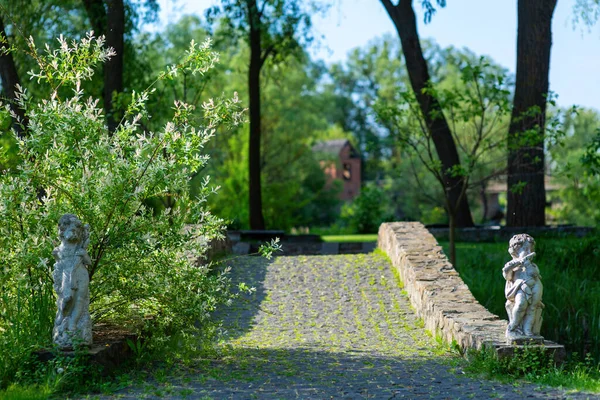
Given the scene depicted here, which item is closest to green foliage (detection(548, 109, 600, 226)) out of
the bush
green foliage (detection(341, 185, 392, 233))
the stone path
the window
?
the stone path

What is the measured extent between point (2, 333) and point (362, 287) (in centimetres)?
605

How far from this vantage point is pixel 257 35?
21.6m

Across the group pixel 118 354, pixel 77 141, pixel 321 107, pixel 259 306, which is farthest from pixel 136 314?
pixel 321 107

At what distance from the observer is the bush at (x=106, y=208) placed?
7.58 m

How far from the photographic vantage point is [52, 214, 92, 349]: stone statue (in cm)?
700

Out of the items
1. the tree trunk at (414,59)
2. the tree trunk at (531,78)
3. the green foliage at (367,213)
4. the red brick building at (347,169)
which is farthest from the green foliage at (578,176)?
the red brick building at (347,169)

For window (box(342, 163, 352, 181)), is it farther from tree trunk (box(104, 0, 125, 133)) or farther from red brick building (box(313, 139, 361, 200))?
tree trunk (box(104, 0, 125, 133))

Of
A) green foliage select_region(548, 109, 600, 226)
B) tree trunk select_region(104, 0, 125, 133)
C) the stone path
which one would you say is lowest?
the stone path

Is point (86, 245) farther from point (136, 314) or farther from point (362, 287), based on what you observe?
point (362, 287)

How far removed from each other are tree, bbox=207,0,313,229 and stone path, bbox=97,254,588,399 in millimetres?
7365

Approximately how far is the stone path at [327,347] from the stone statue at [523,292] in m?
0.68

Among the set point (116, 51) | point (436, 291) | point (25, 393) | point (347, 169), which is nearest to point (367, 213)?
point (116, 51)

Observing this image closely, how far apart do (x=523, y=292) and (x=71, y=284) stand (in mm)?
3924

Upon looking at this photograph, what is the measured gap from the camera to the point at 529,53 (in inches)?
677
